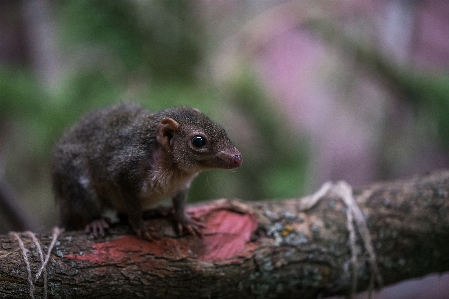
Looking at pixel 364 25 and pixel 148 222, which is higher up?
pixel 364 25

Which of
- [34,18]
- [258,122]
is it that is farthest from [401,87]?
[34,18]

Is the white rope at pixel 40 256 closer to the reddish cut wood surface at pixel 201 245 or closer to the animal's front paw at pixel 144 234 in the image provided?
the reddish cut wood surface at pixel 201 245

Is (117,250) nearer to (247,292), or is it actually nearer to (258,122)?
(247,292)

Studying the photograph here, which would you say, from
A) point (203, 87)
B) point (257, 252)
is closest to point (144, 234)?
point (257, 252)

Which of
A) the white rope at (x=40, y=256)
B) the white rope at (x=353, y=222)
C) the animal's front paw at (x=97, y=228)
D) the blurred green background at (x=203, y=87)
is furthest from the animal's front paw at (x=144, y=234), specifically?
the blurred green background at (x=203, y=87)

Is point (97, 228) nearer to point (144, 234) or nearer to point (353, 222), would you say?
point (144, 234)

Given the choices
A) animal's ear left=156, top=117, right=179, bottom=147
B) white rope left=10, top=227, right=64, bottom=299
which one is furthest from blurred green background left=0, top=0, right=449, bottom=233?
white rope left=10, top=227, right=64, bottom=299

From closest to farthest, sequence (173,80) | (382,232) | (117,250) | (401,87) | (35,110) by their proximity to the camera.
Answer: (117,250) < (382,232) < (35,110) < (173,80) < (401,87)
